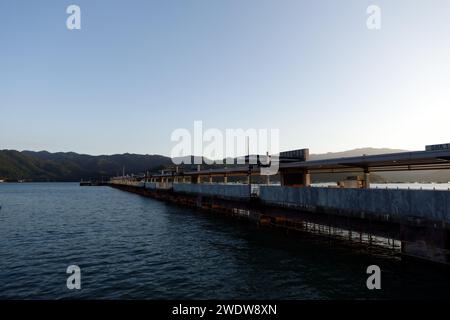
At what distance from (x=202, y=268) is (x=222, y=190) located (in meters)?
29.8

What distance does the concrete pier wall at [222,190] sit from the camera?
4812cm

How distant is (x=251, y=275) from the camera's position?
2544cm

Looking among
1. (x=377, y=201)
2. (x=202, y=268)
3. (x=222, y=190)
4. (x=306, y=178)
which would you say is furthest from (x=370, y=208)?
(x=222, y=190)

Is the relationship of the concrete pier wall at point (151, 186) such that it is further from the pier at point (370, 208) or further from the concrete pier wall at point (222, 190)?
the pier at point (370, 208)

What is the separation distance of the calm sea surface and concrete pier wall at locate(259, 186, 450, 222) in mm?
4370

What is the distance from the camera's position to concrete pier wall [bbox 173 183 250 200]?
4812 cm

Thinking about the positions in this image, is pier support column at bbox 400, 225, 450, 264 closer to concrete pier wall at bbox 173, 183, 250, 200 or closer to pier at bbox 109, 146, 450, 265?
pier at bbox 109, 146, 450, 265


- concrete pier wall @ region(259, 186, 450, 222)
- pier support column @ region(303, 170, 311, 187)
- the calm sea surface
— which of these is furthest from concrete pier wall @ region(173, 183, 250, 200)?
pier support column @ region(303, 170, 311, 187)

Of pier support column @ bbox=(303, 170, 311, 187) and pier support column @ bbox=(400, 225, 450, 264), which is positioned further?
pier support column @ bbox=(303, 170, 311, 187)

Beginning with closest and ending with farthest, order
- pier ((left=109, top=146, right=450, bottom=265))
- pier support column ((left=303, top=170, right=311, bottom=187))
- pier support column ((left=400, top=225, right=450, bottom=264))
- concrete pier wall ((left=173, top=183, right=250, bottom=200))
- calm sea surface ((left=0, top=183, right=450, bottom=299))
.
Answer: calm sea surface ((left=0, top=183, right=450, bottom=299)) → pier support column ((left=400, top=225, right=450, bottom=264)) → pier ((left=109, top=146, right=450, bottom=265)) → concrete pier wall ((left=173, top=183, right=250, bottom=200)) → pier support column ((left=303, top=170, right=311, bottom=187))

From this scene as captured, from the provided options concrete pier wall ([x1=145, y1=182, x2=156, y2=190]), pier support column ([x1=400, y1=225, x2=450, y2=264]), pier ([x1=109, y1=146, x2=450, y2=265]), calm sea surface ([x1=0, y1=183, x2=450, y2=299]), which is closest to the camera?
calm sea surface ([x1=0, y1=183, x2=450, y2=299])

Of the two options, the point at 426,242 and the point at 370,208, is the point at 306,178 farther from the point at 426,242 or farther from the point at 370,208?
the point at 426,242

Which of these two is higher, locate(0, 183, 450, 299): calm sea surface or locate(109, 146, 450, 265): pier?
locate(109, 146, 450, 265): pier
